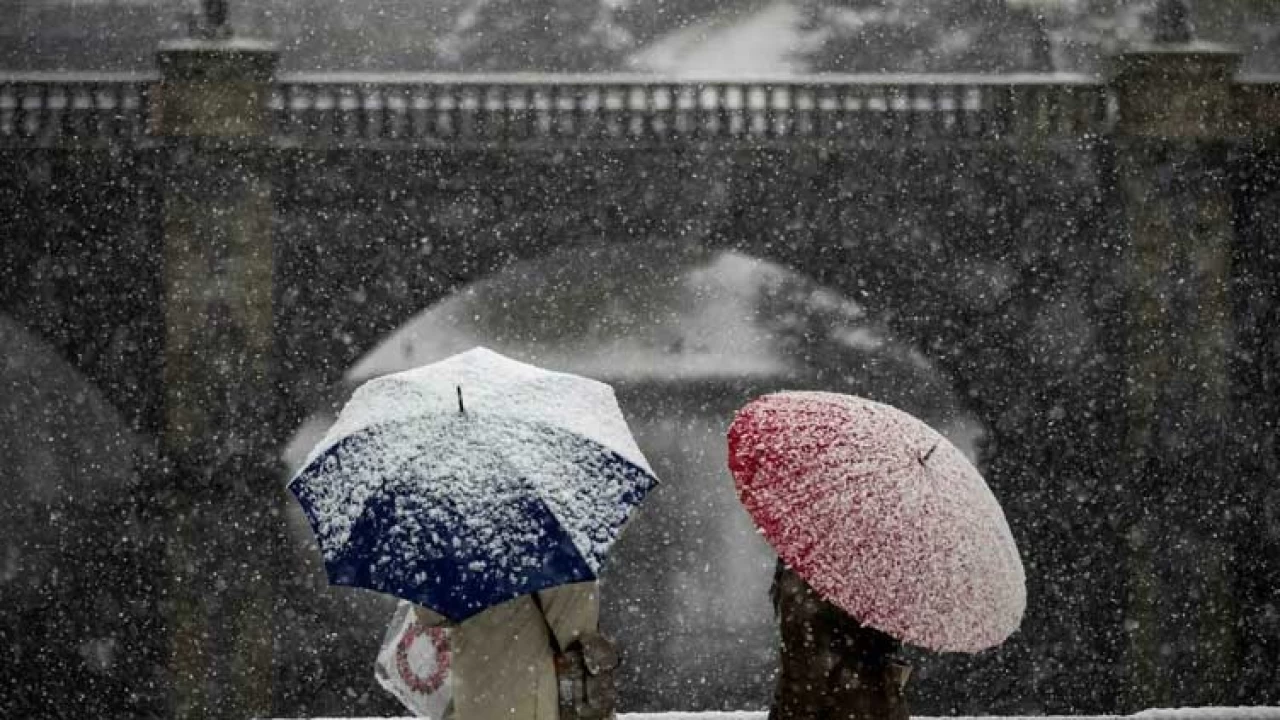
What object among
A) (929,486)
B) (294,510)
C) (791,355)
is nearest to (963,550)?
(929,486)

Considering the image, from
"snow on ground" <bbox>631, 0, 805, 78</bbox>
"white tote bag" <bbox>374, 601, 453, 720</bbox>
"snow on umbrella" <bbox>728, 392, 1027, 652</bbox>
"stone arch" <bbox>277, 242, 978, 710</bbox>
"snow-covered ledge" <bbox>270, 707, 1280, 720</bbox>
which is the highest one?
"snow on umbrella" <bbox>728, 392, 1027, 652</bbox>

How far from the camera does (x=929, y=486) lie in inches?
94.3

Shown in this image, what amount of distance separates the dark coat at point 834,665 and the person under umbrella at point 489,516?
1.17ft

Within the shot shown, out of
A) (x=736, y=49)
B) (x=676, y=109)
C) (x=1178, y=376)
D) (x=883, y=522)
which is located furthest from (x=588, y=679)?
(x=736, y=49)

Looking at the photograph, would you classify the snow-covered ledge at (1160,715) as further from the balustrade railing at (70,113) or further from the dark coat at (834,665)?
the balustrade railing at (70,113)

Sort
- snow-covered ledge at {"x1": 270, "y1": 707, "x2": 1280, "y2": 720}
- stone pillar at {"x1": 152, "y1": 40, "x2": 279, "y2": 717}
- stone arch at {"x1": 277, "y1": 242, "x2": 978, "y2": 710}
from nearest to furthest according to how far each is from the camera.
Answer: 1. snow-covered ledge at {"x1": 270, "y1": 707, "x2": 1280, "y2": 720}
2. stone pillar at {"x1": 152, "y1": 40, "x2": 279, "y2": 717}
3. stone arch at {"x1": 277, "y1": 242, "x2": 978, "y2": 710}

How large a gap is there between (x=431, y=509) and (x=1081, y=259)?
16.5 metres

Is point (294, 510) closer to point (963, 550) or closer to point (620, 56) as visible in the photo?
point (620, 56)

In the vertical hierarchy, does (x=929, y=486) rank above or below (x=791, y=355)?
above

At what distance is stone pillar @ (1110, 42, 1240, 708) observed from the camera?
15586mm

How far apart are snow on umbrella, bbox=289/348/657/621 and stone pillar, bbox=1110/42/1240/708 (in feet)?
48.2

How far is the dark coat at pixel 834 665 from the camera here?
2.41 m

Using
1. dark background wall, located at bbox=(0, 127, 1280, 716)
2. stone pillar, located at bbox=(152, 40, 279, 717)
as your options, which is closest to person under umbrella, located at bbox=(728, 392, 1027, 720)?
dark background wall, located at bbox=(0, 127, 1280, 716)

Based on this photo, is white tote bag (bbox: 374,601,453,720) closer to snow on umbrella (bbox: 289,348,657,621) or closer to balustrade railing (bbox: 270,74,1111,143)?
snow on umbrella (bbox: 289,348,657,621)
